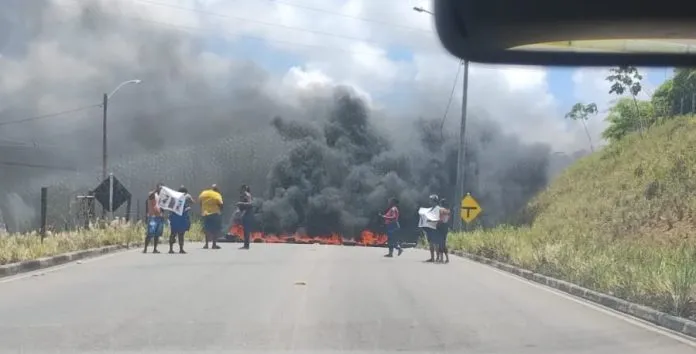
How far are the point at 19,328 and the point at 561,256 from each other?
11703 mm

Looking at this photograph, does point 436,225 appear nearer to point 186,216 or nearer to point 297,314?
point 186,216

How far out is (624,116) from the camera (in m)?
56.8

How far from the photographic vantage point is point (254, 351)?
9523mm

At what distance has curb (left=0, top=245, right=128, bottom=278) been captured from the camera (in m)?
17.6

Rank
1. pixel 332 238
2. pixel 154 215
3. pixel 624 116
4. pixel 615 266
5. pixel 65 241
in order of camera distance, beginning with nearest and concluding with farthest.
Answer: pixel 615 266 → pixel 65 241 → pixel 154 215 → pixel 332 238 → pixel 624 116

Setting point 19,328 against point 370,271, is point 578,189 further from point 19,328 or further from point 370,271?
point 19,328

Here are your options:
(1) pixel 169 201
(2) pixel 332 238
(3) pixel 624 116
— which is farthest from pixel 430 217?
(3) pixel 624 116

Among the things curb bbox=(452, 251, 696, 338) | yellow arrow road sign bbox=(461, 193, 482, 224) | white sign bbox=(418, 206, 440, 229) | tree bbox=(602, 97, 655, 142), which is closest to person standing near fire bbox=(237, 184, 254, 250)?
white sign bbox=(418, 206, 440, 229)

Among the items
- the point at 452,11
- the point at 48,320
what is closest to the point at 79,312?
the point at 48,320

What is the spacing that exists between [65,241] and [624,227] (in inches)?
642

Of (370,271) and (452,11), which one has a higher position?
(452,11)

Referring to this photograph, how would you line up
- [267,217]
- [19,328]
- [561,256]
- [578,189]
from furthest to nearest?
[267,217] < [578,189] < [561,256] < [19,328]

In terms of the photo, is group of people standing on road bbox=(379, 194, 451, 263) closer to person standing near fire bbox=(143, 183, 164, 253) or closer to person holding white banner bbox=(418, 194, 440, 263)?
person holding white banner bbox=(418, 194, 440, 263)

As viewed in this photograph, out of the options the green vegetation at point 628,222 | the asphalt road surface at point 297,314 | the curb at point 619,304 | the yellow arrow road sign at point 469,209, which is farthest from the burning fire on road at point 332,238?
the asphalt road surface at point 297,314
